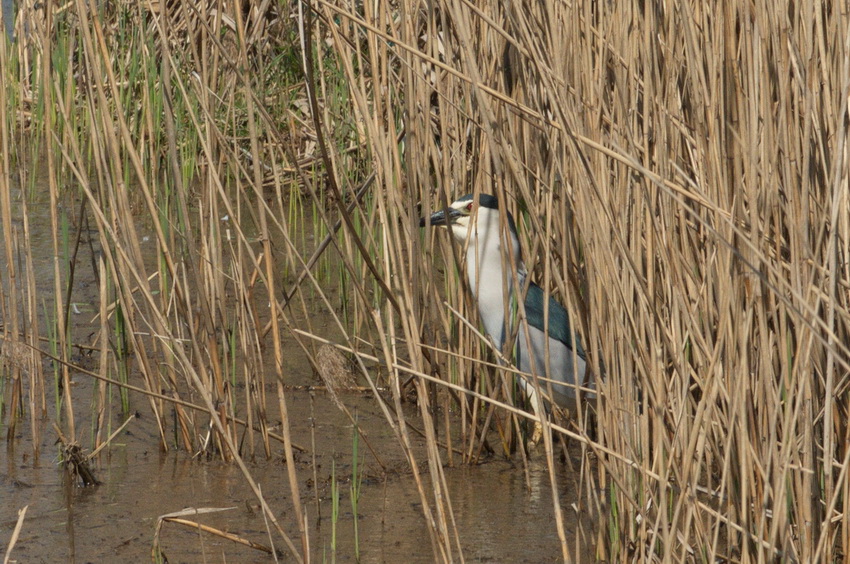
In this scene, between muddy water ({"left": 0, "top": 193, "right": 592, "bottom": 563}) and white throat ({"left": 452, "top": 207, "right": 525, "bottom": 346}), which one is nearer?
muddy water ({"left": 0, "top": 193, "right": 592, "bottom": 563})

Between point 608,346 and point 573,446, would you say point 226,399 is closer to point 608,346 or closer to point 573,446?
point 573,446

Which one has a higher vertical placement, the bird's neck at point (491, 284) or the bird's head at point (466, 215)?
the bird's head at point (466, 215)

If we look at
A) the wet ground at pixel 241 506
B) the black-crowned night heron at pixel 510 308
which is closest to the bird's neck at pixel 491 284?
the black-crowned night heron at pixel 510 308

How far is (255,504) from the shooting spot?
9.38 feet

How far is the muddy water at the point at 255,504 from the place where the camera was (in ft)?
8.60

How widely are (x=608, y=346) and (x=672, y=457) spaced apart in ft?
0.85

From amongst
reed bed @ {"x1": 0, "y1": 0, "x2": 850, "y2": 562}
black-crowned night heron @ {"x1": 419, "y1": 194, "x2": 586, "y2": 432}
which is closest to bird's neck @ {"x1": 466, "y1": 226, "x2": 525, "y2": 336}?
black-crowned night heron @ {"x1": 419, "y1": 194, "x2": 586, "y2": 432}

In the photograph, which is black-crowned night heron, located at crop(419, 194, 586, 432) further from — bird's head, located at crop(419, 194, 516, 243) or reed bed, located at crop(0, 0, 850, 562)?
reed bed, located at crop(0, 0, 850, 562)

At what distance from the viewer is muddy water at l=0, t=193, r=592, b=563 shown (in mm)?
2621

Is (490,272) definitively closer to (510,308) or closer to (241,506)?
(510,308)

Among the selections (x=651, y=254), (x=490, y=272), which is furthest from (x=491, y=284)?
(x=651, y=254)

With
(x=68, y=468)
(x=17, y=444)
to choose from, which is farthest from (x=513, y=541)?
(x=17, y=444)

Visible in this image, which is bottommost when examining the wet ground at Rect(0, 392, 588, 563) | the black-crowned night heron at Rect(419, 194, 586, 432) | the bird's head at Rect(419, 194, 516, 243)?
the wet ground at Rect(0, 392, 588, 563)

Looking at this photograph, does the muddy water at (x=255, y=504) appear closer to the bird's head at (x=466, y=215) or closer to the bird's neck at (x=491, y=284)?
the bird's neck at (x=491, y=284)
